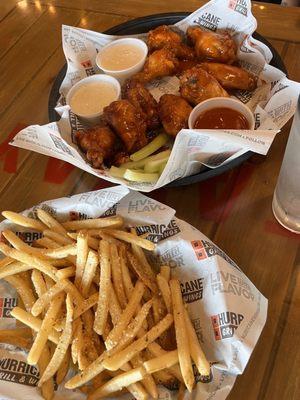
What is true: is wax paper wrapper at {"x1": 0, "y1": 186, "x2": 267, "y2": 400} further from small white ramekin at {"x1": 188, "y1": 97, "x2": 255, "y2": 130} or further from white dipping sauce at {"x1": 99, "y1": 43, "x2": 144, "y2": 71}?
white dipping sauce at {"x1": 99, "y1": 43, "x2": 144, "y2": 71}

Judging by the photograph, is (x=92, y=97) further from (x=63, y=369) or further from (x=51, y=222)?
(x=63, y=369)

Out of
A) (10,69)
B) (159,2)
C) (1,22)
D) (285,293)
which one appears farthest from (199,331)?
(1,22)

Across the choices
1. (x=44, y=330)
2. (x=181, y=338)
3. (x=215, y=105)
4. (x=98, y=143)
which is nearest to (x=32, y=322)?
(x=44, y=330)

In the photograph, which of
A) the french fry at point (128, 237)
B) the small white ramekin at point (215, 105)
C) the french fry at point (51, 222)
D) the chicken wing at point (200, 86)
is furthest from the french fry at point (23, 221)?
the chicken wing at point (200, 86)

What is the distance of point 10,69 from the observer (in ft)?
6.55

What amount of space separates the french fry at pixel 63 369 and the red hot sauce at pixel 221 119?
0.87 m

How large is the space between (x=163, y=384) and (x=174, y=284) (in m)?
0.23

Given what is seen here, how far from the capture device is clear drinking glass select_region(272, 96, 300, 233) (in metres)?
1.09

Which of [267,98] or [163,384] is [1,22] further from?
[163,384]

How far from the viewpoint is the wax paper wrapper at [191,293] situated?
969mm

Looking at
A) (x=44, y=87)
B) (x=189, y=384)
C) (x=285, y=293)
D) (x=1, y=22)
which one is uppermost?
(x=1, y=22)

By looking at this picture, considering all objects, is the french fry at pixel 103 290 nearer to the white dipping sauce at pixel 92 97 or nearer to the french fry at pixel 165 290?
the french fry at pixel 165 290

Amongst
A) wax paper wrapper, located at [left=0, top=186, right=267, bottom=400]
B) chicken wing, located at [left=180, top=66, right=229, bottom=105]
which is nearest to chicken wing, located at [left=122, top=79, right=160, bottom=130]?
chicken wing, located at [left=180, top=66, right=229, bottom=105]

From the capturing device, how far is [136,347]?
963mm
